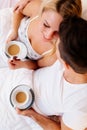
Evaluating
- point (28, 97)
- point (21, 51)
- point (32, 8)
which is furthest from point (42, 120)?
point (32, 8)

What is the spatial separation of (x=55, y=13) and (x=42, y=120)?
0.46m

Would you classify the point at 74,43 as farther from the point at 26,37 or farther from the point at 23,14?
the point at 23,14

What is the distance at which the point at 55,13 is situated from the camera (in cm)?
107

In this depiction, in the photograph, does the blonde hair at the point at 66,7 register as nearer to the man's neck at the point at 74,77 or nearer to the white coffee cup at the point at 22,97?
the man's neck at the point at 74,77

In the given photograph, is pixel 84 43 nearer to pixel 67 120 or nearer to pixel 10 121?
pixel 67 120

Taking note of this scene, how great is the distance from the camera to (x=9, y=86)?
1.27 m

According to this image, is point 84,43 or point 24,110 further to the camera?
point 24,110

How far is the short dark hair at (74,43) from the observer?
822 mm

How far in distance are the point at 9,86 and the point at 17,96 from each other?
10 centimetres

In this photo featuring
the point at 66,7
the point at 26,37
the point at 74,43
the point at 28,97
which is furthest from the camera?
the point at 26,37

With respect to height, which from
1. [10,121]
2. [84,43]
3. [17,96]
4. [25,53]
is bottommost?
[10,121]

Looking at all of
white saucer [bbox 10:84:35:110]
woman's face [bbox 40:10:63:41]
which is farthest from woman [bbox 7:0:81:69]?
white saucer [bbox 10:84:35:110]

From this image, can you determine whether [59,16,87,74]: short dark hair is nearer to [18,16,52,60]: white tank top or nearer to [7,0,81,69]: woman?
[7,0,81,69]: woman

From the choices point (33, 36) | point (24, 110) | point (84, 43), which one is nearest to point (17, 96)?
point (24, 110)
